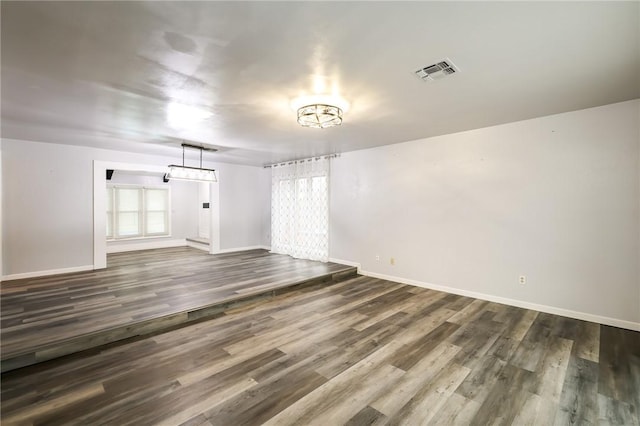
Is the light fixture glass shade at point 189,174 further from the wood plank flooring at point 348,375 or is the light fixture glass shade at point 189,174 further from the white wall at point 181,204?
the white wall at point 181,204

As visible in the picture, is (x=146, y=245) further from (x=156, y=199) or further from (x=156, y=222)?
(x=156, y=199)

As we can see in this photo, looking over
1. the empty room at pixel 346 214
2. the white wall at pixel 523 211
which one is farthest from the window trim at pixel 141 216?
the white wall at pixel 523 211

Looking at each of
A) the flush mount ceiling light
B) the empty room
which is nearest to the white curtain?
the empty room

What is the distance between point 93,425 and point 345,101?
332 centimetres

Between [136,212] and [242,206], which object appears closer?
[242,206]

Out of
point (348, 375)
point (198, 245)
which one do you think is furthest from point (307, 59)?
point (198, 245)

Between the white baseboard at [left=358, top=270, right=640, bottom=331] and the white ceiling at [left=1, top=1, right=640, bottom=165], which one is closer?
the white ceiling at [left=1, top=1, right=640, bottom=165]

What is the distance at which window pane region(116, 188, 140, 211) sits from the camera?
827cm

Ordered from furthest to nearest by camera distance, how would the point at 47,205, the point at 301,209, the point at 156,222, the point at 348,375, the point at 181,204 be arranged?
the point at 181,204 < the point at 156,222 < the point at 301,209 < the point at 47,205 < the point at 348,375

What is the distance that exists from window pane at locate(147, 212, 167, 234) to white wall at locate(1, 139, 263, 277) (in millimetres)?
3297

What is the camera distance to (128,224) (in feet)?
27.4

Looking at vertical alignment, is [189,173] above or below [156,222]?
above

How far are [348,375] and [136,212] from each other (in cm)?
856

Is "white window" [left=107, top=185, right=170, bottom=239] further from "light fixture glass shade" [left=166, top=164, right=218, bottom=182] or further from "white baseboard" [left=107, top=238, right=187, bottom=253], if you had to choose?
"light fixture glass shade" [left=166, top=164, right=218, bottom=182]
